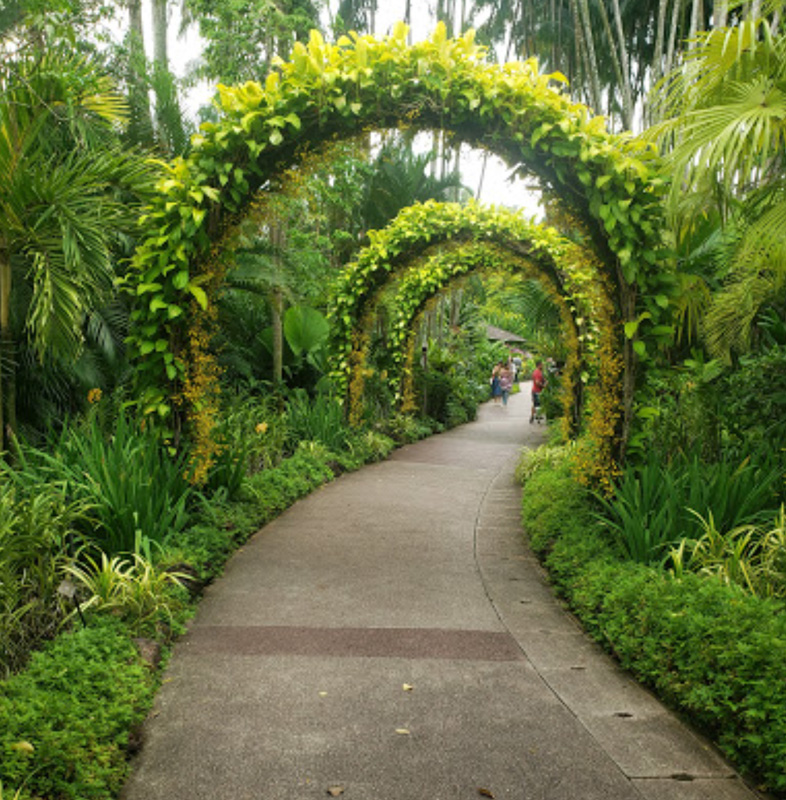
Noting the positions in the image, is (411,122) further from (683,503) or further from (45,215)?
(683,503)

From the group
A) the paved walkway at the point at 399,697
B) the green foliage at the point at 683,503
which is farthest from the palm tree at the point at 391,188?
the green foliage at the point at 683,503

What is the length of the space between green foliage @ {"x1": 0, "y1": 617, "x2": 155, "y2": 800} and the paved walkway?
144 mm

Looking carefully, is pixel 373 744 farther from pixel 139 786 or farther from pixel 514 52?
pixel 514 52

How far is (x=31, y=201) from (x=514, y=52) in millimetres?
16791

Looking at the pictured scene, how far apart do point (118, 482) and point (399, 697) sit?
2.30 metres

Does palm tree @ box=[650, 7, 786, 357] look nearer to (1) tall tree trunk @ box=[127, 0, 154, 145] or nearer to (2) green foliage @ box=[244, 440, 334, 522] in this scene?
(2) green foliage @ box=[244, 440, 334, 522]

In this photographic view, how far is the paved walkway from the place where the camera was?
8.71ft

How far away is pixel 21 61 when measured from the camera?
4.57 metres

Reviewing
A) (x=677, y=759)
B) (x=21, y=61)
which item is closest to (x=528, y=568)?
(x=677, y=759)

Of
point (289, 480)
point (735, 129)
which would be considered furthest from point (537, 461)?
point (735, 129)

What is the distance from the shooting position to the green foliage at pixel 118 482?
431 centimetres

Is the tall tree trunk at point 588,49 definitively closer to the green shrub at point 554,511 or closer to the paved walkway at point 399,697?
the green shrub at point 554,511

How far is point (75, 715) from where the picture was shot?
263 cm

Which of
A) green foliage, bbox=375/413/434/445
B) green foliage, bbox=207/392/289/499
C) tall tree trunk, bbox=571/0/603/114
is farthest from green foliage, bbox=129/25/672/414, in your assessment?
tall tree trunk, bbox=571/0/603/114
